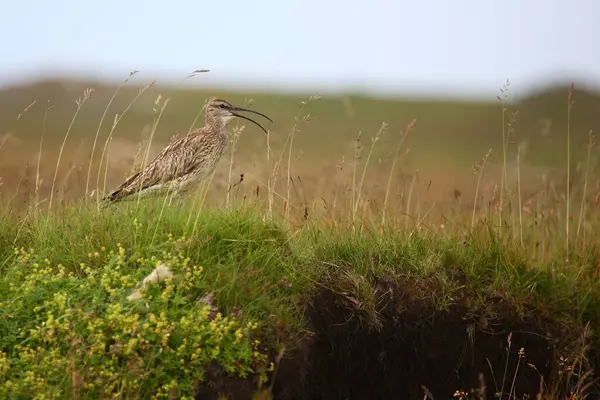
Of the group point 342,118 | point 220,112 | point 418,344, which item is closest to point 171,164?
point 220,112

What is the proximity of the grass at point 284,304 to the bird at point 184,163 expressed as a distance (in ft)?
3.73

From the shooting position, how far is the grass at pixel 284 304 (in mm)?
5898

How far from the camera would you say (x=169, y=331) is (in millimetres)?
→ 5914

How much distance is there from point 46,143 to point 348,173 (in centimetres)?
2586

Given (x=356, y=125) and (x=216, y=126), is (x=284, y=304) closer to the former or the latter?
(x=216, y=126)

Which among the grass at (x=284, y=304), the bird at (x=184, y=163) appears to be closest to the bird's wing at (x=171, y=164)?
the bird at (x=184, y=163)

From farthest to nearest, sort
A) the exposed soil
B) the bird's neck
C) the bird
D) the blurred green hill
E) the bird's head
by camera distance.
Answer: the blurred green hill < the bird's head < the bird's neck < the bird < the exposed soil

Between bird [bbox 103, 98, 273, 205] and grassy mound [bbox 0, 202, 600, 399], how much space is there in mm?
1412

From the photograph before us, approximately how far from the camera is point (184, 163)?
9.81 meters

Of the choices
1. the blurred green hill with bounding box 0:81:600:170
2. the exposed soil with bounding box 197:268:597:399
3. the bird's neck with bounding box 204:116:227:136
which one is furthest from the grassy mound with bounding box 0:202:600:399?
the blurred green hill with bounding box 0:81:600:170

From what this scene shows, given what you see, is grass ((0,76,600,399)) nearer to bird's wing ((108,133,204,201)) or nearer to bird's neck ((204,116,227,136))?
bird's wing ((108,133,204,201))

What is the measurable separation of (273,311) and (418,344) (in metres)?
1.43

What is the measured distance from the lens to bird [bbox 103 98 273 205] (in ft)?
31.5

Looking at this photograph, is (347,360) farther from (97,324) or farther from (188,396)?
(97,324)
